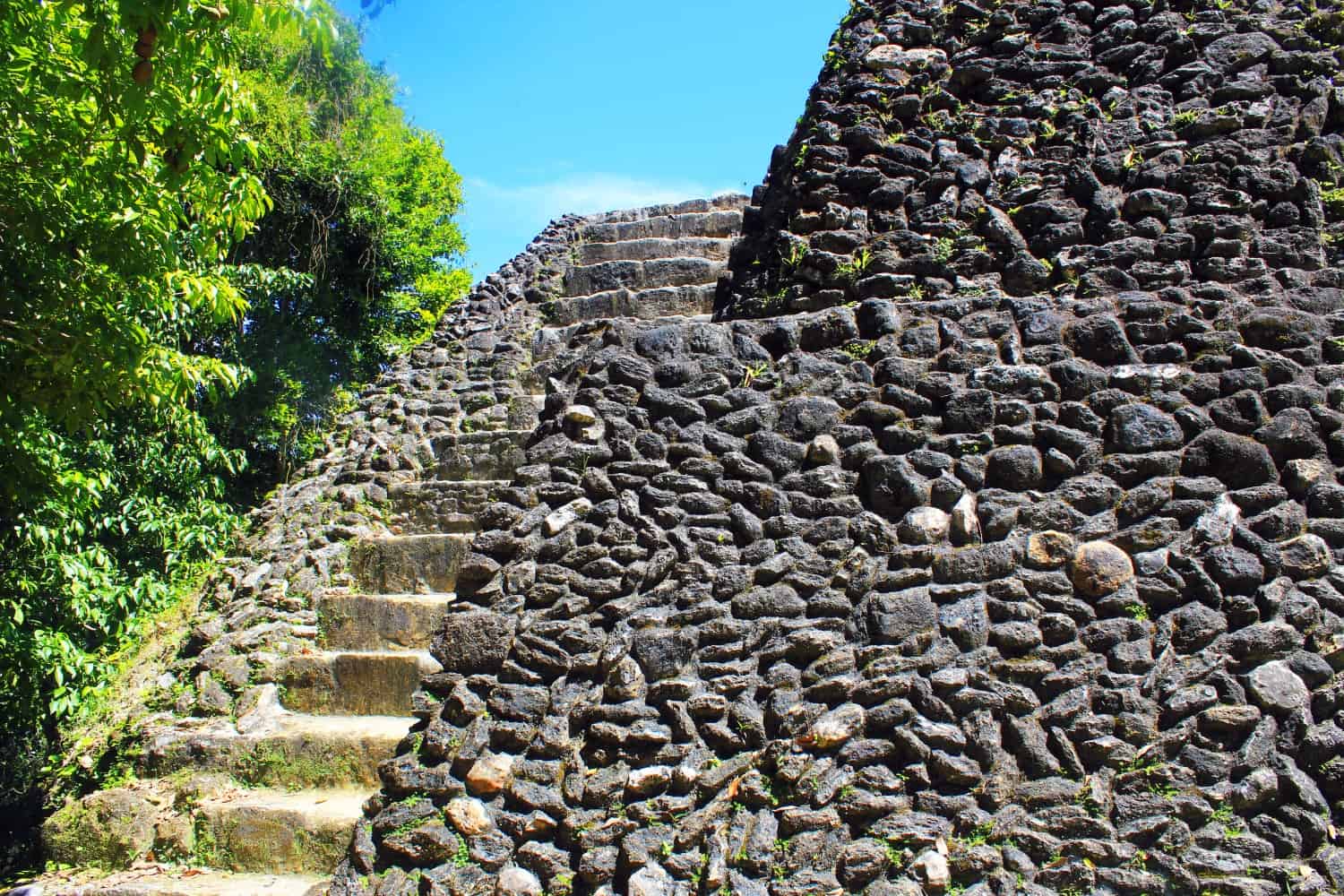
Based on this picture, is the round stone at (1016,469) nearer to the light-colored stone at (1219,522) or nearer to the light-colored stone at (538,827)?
the light-colored stone at (1219,522)

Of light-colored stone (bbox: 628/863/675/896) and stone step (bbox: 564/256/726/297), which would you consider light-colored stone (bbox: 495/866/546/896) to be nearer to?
light-colored stone (bbox: 628/863/675/896)

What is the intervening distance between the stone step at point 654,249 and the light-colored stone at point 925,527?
160 inches

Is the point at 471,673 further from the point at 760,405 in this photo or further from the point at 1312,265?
the point at 1312,265

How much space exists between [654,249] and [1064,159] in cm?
382

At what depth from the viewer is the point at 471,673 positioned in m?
3.03

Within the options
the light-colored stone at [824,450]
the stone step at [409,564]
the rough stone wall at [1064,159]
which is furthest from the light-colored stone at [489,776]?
the rough stone wall at [1064,159]

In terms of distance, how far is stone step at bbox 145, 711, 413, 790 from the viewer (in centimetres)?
349

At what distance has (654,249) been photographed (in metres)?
6.96

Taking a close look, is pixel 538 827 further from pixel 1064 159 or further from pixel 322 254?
pixel 322 254

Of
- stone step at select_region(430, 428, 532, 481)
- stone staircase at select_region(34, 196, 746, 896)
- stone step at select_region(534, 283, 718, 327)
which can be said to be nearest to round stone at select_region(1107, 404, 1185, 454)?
stone staircase at select_region(34, 196, 746, 896)

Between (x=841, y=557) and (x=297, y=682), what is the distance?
8.55 feet

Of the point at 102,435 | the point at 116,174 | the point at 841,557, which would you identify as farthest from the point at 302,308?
the point at 841,557

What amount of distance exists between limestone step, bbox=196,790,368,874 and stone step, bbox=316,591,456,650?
0.78m

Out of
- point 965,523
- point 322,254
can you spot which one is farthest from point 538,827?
point 322,254
